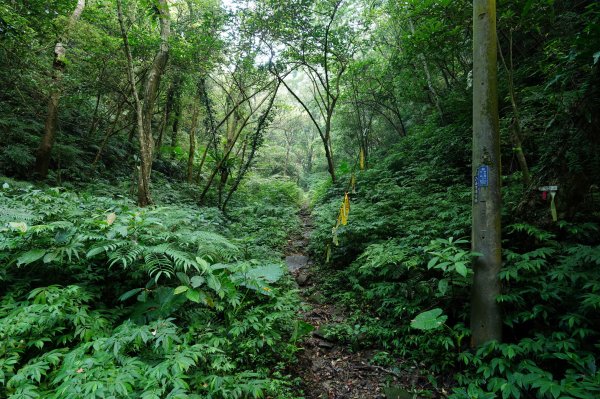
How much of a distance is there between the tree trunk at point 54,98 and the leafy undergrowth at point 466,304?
7.77m

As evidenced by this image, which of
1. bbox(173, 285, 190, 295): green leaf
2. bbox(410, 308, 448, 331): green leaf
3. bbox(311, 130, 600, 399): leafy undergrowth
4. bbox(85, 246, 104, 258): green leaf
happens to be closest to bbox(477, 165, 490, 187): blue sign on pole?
bbox(311, 130, 600, 399): leafy undergrowth

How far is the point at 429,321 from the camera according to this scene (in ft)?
11.1

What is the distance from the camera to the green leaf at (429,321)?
3.30 m

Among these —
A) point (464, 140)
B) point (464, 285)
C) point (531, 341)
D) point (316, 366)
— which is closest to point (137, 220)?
point (316, 366)

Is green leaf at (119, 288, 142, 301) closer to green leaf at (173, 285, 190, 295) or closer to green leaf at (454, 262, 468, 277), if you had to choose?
green leaf at (173, 285, 190, 295)

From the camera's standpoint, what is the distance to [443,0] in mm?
4586

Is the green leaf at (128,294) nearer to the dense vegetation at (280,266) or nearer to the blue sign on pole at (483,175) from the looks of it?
the dense vegetation at (280,266)

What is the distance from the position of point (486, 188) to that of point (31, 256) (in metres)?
5.01

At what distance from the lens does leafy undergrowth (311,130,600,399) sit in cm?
270

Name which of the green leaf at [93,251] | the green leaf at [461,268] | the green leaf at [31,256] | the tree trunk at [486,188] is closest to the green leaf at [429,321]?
the tree trunk at [486,188]

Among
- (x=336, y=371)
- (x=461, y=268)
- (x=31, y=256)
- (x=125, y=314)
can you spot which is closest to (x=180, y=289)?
(x=125, y=314)

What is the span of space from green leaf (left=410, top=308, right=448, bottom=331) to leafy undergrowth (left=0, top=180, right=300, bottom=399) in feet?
5.30

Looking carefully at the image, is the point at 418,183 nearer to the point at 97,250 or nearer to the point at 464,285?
the point at 464,285

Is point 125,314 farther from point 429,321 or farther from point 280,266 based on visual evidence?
point 429,321
